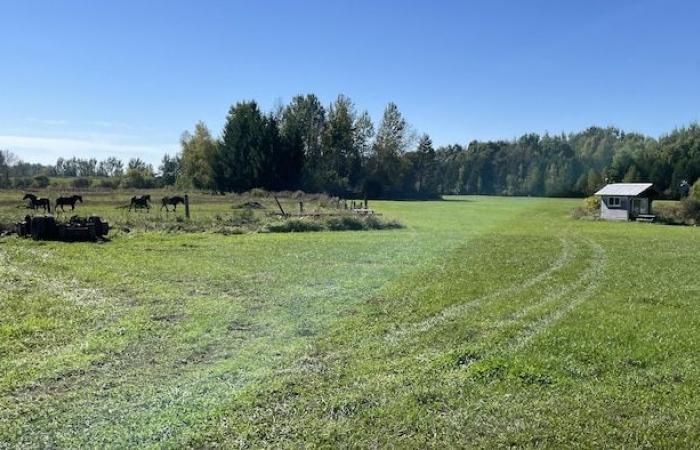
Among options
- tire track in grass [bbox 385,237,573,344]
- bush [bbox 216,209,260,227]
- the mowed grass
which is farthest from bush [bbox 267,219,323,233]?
tire track in grass [bbox 385,237,573,344]

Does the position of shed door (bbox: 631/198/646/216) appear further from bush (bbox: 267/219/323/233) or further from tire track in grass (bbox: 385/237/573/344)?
tire track in grass (bbox: 385/237/573/344)

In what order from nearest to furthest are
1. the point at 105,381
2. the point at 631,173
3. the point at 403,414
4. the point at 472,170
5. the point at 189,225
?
the point at 403,414 → the point at 105,381 → the point at 189,225 → the point at 631,173 → the point at 472,170

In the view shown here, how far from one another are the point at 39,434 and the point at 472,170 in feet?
310

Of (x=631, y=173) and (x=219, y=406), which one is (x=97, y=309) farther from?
(x=631, y=173)

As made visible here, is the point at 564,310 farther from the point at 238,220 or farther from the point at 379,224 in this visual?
the point at 379,224

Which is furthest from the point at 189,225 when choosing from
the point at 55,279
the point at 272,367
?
the point at 272,367

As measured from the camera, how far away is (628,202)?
1932 inches

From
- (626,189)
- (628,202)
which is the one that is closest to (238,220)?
(628,202)

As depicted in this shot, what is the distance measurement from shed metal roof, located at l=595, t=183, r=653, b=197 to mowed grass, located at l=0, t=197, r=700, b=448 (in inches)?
1487

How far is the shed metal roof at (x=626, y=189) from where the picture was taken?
48.7m

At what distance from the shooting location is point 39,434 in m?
4.70

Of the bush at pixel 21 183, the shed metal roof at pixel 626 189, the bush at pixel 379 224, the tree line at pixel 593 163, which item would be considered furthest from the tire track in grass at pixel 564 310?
the bush at pixel 21 183

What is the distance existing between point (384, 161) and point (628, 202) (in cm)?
4955

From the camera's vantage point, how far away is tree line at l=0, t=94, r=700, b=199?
61.8 metres
